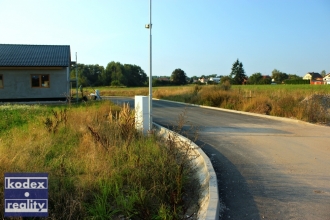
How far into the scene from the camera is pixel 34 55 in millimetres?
24500

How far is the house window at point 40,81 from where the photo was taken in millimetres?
23953

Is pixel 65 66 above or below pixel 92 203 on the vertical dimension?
above

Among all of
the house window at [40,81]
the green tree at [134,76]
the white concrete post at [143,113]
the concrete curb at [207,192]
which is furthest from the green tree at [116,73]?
the concrete curb at [207,192]

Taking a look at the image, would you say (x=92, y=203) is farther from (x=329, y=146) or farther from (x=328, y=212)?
(x=329, y=146)

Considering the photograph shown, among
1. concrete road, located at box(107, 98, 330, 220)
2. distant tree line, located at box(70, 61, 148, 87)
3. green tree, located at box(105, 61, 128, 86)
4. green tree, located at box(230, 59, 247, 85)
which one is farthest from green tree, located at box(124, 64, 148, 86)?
concrete road, located at box(107, 98, 330, 220)

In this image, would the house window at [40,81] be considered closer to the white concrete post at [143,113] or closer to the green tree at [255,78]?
the white concrete post at [143,113]

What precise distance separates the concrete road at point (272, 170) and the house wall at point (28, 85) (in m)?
16.6

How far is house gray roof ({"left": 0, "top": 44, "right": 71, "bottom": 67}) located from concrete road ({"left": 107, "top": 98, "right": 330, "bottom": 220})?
16994 millimetres

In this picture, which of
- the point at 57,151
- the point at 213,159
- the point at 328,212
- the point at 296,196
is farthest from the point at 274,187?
the point at 57,151

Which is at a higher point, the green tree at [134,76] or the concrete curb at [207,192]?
the green tree at [134,76]

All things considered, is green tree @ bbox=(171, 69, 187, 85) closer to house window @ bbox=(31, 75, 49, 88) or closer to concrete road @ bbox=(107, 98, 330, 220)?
house window @ bbox=(31, 75, 49, 88)

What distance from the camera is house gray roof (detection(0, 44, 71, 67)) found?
23188 millimetres

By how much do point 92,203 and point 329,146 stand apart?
6.71 metres

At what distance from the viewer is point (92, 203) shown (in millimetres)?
4223
